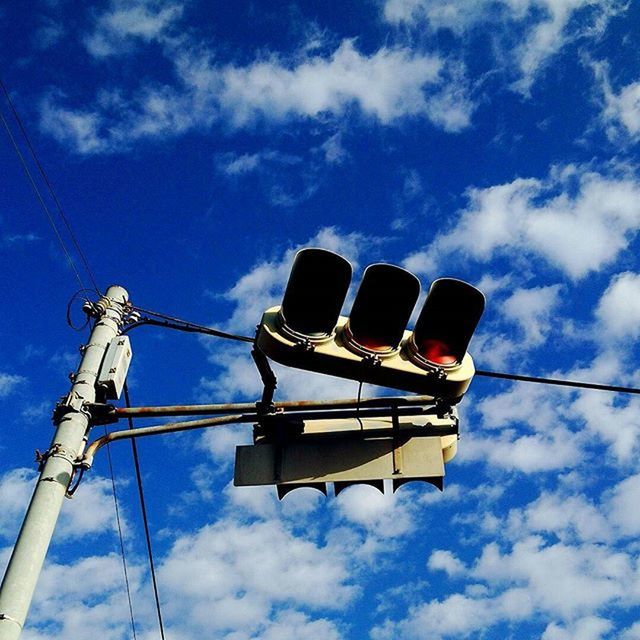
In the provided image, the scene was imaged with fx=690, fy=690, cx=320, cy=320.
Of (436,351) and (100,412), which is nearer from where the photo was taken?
(436,351)

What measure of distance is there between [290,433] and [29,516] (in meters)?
1.83

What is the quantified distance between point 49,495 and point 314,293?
1.94m

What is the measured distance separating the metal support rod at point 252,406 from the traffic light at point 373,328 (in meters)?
0.61

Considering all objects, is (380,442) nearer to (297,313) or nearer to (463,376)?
(463,376)

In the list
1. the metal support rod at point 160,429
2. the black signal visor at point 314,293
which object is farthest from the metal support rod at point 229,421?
the black signal visor at point 314,293

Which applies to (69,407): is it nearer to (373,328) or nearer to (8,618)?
(8,618)

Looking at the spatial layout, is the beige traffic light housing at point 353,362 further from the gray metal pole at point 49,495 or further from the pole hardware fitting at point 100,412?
the gray metal pole at point 49,495

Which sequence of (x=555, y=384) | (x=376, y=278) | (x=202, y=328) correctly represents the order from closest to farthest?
1. (x=376, y=278)
2. (x=555, y=384)
3. (x=202, y=328)

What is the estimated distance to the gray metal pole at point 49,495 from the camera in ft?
11.5

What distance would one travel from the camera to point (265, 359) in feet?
15.1

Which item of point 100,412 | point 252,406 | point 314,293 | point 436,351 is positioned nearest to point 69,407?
point 100,412

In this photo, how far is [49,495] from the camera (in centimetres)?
399

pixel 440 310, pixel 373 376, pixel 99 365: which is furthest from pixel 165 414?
pixel 440 310

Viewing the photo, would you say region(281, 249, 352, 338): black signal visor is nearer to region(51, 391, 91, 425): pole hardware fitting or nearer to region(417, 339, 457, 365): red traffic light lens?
region(417, 339, 457, 365): red traffic light lens
